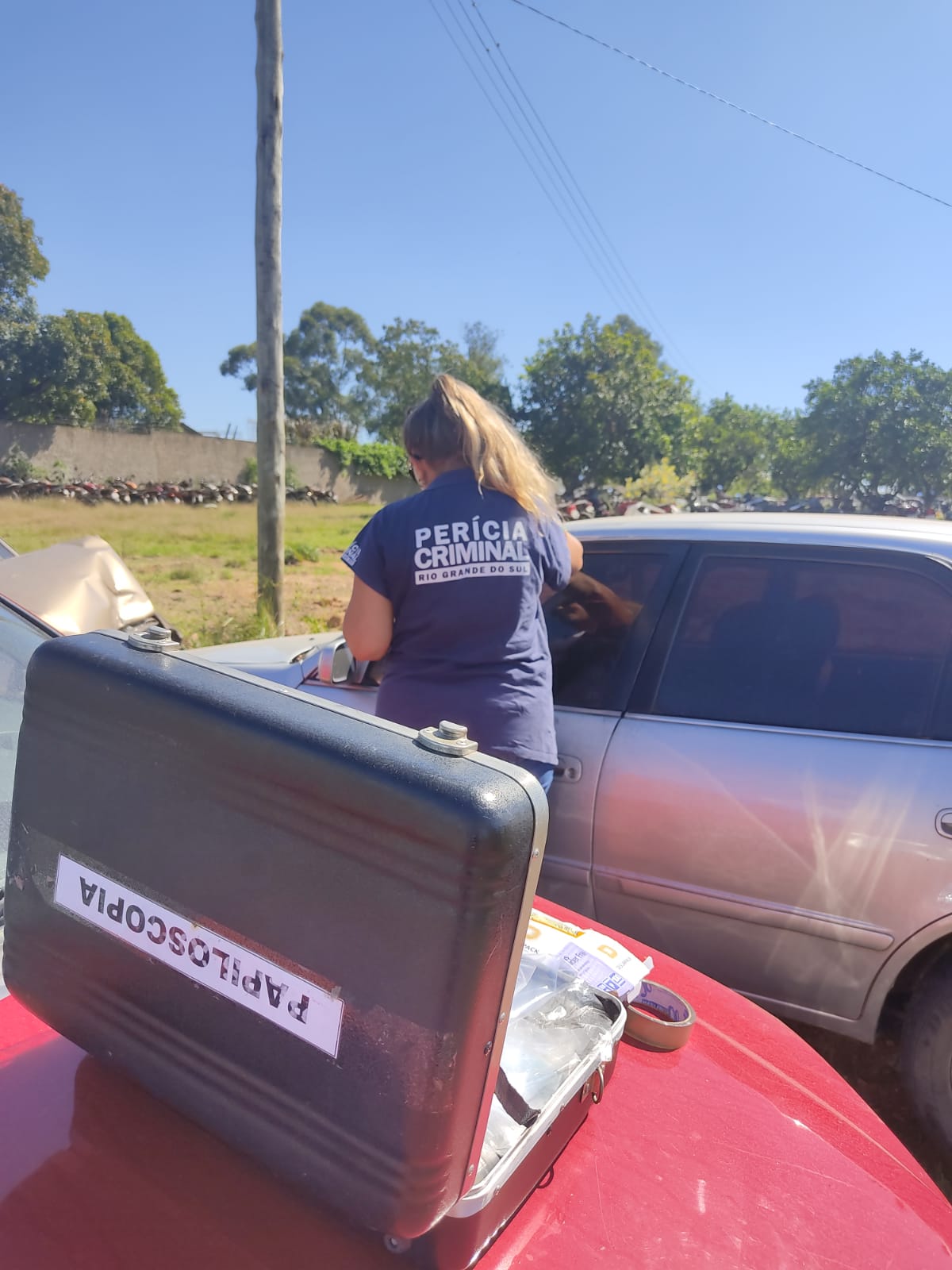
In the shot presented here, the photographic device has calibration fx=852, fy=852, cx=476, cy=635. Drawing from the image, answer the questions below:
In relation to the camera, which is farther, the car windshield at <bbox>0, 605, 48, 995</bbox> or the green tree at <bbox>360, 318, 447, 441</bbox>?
the green tree at <bbox>360, 318, 447, 441</bbox>

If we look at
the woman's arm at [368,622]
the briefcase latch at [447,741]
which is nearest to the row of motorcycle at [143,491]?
the woman's arm at [368,622]

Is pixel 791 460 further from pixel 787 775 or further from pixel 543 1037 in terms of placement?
pixel 543 1037

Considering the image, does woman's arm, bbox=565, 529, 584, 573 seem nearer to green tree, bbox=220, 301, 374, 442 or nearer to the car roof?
the car roof

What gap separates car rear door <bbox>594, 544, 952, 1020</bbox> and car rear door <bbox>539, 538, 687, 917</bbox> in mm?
50

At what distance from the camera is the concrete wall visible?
2777 cm

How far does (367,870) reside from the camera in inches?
32.2

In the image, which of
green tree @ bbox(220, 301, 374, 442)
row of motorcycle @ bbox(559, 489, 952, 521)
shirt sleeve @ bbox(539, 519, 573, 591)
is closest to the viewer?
shirt sleeve @ bbox(539, 519, 573, 591)

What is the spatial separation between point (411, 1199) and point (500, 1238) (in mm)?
261

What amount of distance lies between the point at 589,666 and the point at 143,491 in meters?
27.8

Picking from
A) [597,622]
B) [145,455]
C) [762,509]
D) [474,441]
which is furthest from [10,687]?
[145,455]

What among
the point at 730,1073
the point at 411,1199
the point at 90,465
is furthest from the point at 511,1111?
the point at 90,465

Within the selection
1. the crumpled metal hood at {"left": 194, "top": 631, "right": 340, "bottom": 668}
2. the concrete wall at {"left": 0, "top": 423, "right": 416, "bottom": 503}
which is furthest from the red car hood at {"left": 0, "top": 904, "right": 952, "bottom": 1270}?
the concrete wall at {"left": 0, "top": 423, "right": 416, "bottom": 503}

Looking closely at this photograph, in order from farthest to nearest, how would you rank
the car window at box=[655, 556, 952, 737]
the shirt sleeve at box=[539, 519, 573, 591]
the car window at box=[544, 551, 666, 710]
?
the car window at box=[544, 551, 666, 710] → the car window at box=[655, 556, 952, 737] → the shirt sleeve at box=[539, 519, 573, 591]

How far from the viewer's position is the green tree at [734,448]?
5738 centimetres
